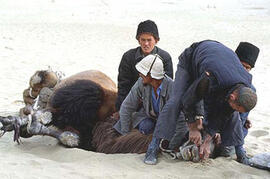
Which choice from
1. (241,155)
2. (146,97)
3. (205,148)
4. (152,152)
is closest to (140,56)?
(146,97)

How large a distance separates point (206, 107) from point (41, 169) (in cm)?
128

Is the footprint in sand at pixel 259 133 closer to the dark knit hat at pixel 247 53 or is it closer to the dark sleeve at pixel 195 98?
the dark knit hat at pixel 247 53

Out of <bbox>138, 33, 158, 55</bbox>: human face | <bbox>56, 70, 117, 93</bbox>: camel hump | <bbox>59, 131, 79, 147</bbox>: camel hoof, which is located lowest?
<bbox>59, 131, 79, 147</bbox>: camel hoof

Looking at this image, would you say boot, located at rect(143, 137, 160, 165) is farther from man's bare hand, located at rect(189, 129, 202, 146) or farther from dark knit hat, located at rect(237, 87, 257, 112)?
dark knit hat, located at rect(237, 87, 257, 112)

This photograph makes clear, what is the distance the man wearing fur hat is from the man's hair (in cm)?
92

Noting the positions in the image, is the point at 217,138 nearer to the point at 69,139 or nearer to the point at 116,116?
the point at 116,116

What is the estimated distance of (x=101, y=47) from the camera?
11.1 metres

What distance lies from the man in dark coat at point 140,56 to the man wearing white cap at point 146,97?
0.38 meters

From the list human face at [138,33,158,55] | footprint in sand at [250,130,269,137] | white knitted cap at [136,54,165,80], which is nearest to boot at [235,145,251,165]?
white knitted cap at [136,54,165,80]

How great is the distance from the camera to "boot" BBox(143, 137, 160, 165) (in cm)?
345

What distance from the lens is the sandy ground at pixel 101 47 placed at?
3297 millimetres

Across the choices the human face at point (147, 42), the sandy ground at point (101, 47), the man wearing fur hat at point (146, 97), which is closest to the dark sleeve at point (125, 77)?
the human face at point (147, 42)

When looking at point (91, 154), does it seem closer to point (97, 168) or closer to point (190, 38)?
point (97, 168)

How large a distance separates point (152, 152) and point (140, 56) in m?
1.23
